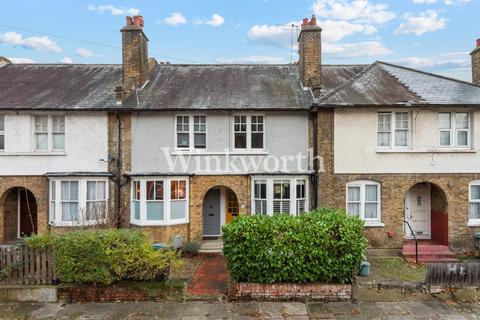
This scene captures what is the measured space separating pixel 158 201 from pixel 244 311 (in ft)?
24.8

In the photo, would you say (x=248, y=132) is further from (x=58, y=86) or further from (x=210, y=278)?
(x=58, y=86)

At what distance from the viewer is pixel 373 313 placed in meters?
8.74

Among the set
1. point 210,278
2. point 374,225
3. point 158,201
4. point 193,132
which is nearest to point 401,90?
point 374,225

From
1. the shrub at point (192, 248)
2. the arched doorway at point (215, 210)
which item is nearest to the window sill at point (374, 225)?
the arched doorway at point (215, 210)

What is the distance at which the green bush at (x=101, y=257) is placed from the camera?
9211 millimetres

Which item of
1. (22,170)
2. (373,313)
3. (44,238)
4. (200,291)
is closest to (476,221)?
(373,313)

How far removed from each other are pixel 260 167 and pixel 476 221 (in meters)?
9.58

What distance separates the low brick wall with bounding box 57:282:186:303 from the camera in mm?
9352

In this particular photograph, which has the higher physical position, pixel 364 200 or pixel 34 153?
pixel 34 153

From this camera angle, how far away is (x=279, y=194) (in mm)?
15547

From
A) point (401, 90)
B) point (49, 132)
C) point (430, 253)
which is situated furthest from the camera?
point (49, 132)

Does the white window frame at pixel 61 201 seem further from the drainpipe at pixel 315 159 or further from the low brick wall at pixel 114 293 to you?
the drainpipe at pixel 315 159

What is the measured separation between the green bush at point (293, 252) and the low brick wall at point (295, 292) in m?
0.15

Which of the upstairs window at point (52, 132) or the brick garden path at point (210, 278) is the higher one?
the upstairs window at point (52, 132)
